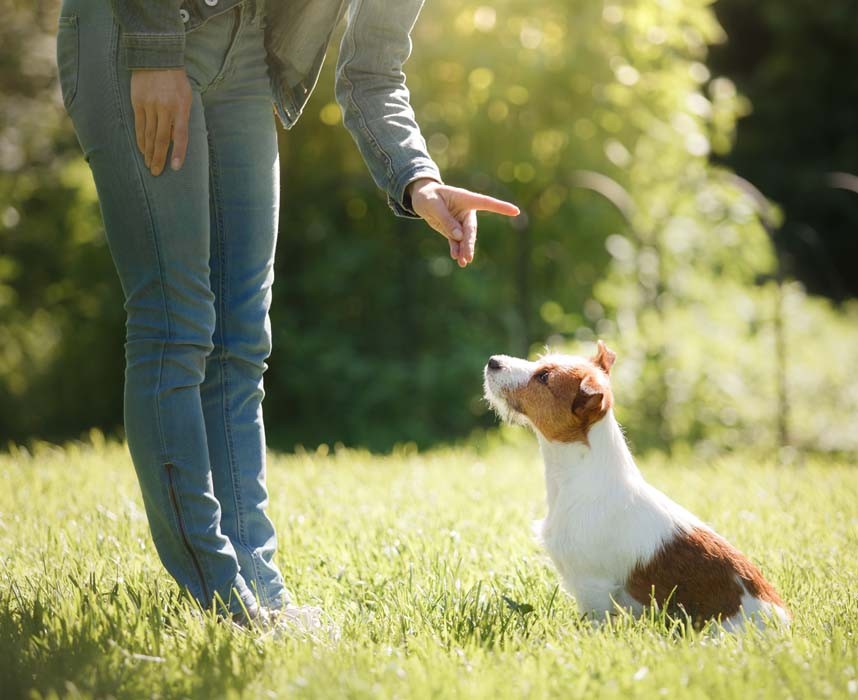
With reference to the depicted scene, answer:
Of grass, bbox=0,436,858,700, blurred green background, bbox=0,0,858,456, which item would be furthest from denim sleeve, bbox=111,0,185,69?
blurred green background, bbox=0,0,858,456

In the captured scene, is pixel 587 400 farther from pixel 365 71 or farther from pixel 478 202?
pixel 365 71

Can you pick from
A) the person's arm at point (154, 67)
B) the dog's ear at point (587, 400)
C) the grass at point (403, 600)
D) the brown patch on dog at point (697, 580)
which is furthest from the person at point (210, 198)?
the brown patch on dog at point (697, 580)

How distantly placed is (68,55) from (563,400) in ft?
5.42

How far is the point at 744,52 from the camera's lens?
16.2 m

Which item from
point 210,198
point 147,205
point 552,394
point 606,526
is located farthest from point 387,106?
point 606,526

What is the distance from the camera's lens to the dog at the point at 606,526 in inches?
107

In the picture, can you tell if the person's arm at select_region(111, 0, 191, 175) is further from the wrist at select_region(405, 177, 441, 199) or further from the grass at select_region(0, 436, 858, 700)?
the grass at select_region(0, 436, 858, 700)

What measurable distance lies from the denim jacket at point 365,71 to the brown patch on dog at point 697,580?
1188 millimetres

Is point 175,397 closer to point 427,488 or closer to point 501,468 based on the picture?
point 427,488

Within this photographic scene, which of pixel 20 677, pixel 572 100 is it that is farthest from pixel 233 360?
pixel 572 100

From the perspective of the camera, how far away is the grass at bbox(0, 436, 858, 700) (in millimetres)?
2146

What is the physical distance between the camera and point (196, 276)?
7.98 ft

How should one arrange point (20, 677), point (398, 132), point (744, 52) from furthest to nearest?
1. point (744, 52)
2. point (398, 132)
3. point (20, 677)

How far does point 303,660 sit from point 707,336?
19.8 ft
